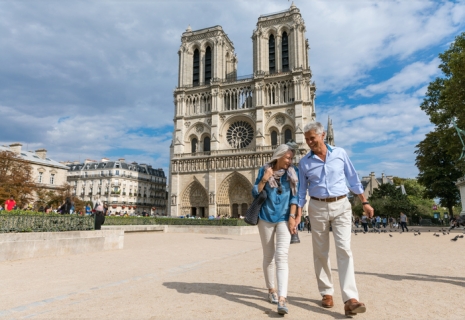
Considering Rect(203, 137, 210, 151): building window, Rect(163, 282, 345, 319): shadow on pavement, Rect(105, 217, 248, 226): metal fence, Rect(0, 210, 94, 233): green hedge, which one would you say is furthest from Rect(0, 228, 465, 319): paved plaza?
Rect(203, 137, 210, 151): building window

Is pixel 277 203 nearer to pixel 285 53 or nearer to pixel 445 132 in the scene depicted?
pixel 445 132

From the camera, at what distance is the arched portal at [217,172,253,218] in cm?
3541

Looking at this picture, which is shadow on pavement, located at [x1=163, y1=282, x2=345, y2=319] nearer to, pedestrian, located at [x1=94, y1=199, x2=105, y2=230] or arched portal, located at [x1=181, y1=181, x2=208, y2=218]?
pedestrian, located at [x1=94, y1=199, x2=105, y2=230]

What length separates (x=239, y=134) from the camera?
37.3 meters

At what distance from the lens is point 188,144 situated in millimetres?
38750

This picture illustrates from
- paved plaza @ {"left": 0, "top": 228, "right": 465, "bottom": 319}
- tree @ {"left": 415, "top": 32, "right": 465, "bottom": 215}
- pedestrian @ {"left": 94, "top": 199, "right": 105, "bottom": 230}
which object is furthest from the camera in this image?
tree @ {"left": 415, "top": 32, "right": 465, "bottom": 215}

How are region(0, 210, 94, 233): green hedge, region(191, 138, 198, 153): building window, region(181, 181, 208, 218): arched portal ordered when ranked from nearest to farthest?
region(0, 210, 94, 233): green hedge → region(181, 181, 208, 218): arched portal → region(191, 138, 198, 153): building window

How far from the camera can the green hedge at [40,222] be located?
6474mm

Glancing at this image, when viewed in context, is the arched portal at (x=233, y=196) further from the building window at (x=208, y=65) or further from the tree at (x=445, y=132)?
the tree at (x=445, y=132)

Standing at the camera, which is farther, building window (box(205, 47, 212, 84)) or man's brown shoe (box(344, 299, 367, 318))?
building window (box(205, 47, 212, 84))

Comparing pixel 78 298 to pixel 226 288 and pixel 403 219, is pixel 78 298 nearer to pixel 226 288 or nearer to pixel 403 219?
pixel 226 288

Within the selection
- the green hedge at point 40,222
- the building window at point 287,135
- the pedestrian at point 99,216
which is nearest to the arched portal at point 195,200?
the building window at point 287,135

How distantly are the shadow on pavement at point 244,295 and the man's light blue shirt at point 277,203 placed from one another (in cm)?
84

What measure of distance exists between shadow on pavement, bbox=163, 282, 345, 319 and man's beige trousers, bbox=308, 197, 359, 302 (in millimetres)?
218
